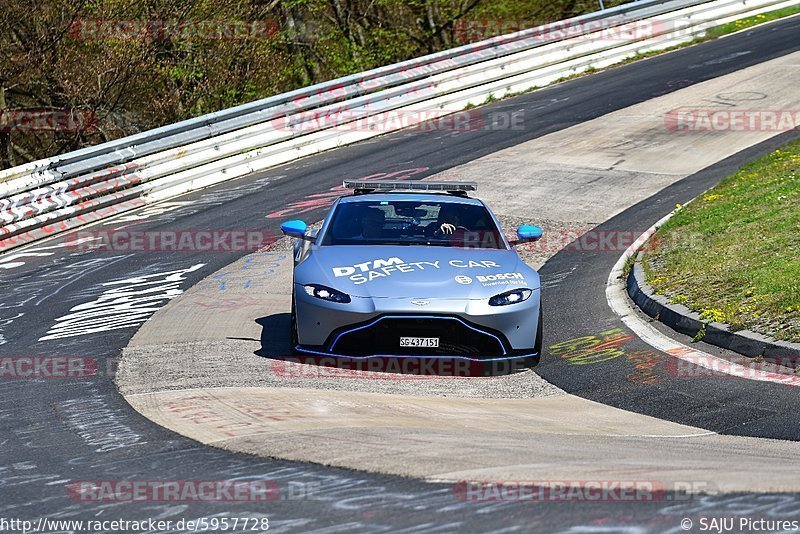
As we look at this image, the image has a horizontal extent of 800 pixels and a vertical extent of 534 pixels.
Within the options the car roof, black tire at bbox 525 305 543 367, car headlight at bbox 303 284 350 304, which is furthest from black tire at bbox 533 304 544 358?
the car roof

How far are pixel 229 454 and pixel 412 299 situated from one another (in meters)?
3.11

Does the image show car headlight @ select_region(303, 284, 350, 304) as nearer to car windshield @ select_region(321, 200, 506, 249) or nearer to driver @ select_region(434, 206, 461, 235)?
car windshield @ select_region(321, 200, 506, 249)

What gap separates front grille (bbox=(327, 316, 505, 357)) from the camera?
29.2ft

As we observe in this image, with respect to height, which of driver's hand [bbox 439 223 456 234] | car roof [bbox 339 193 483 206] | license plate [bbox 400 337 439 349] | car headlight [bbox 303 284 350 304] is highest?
car roof [bbox 339 193 483 206]

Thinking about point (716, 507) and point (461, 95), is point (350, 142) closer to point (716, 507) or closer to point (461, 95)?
point (461, 95)

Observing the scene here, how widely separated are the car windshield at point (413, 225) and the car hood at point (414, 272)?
0.25m

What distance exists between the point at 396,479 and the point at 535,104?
19011mm

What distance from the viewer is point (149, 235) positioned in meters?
16.1

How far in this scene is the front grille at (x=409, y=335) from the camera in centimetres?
890

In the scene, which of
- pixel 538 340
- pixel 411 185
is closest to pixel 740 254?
pixel 538 340

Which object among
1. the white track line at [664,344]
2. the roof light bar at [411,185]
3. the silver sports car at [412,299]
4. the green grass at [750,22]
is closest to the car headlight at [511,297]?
the silver sports car at [412,299]

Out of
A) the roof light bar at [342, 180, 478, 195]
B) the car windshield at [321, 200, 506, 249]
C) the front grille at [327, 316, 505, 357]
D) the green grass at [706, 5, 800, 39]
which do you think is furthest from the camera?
the green grass at [706, 5, 800, 39]

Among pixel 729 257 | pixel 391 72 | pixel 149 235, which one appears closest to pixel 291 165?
pixel 391 72

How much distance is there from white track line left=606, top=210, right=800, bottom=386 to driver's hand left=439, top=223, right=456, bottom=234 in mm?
1895
